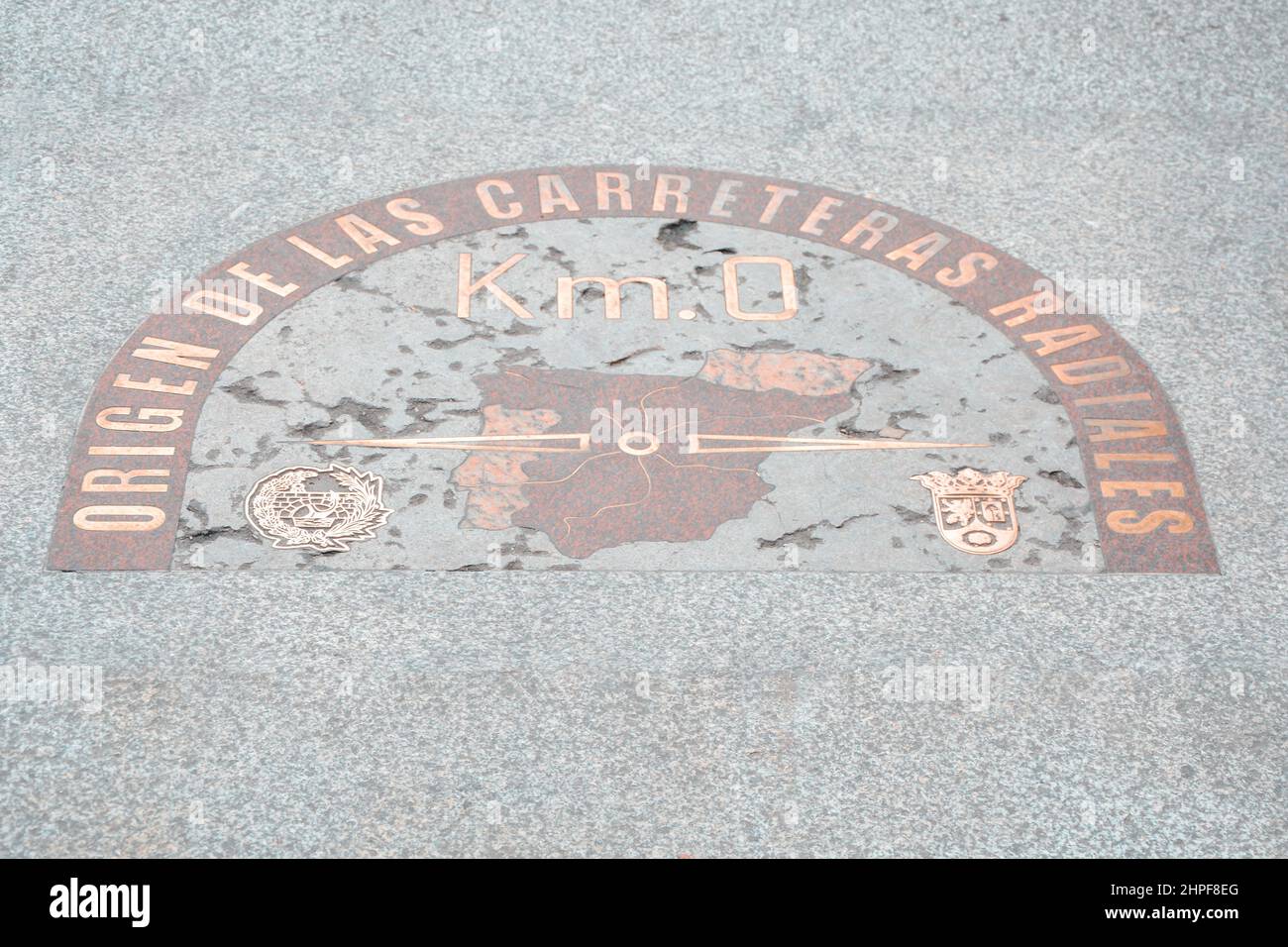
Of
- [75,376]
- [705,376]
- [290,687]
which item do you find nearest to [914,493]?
[705,376]

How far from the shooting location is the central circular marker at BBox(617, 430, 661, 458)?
5.99 meters

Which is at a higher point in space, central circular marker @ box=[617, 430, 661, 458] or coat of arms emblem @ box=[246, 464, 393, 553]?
central circular marker @ box=[617, 430, 661, 458]

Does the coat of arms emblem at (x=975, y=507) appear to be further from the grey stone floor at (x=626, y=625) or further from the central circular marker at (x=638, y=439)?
the central circular marker at (x=638, y=439)

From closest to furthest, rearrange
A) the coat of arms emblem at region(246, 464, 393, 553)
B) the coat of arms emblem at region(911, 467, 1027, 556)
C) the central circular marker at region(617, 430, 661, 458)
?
the coat of arms emblem at region(246, 464, 393, 553), the coat of arms emblem at region(911, 467, 1027, 556), the central circular marker at region(617, 430, 661, 458)

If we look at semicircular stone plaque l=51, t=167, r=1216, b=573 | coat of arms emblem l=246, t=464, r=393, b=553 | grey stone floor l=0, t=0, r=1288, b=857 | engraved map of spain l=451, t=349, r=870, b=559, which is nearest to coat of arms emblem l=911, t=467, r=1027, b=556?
semicircular stone plaque l=51, t=167, r=1216, b=573

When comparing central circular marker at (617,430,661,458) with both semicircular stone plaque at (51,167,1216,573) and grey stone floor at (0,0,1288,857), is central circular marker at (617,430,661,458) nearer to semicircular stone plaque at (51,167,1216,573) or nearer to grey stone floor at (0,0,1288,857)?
semicircular stone plaque at (51,167,1216,573)

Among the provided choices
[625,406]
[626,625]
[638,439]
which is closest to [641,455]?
[638,439]

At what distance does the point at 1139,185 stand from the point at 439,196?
3148 mm

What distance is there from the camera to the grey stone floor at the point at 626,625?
4.82 metres

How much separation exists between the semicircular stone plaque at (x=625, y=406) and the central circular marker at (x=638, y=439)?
0.01 m

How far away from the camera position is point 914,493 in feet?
19.3

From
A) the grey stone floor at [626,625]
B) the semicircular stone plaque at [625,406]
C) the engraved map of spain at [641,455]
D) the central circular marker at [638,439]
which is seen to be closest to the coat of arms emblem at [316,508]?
the semicircular stone plaque at [625,406]

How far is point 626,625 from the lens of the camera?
540 centimetres

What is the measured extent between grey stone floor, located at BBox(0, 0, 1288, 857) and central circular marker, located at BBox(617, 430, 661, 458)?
0.60m
